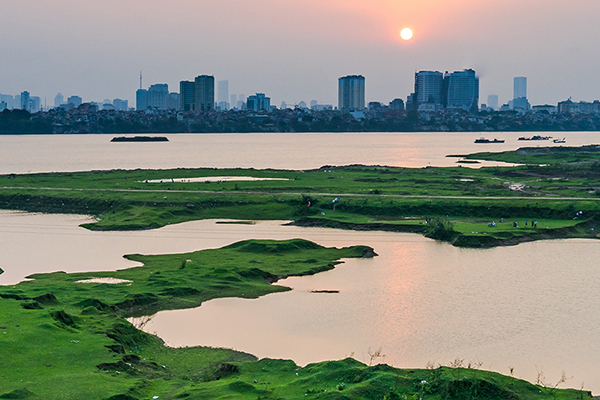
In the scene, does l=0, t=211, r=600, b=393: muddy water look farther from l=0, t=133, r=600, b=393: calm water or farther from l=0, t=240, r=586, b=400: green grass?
l=0, t=240, r=586, b=400: green grass

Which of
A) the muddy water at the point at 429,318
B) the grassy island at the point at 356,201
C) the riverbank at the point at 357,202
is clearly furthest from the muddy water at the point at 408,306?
the riverbank at the point at 357,202

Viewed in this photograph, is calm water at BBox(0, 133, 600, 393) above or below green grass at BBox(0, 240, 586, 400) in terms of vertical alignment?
below

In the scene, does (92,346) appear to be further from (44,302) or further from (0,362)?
(44,302)

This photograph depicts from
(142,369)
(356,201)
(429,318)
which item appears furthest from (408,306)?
(356,201)

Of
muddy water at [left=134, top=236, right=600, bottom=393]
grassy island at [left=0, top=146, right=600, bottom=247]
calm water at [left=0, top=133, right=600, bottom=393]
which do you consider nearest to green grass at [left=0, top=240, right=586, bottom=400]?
muddy water at [left=134, top=236, right=600, bottom=393]

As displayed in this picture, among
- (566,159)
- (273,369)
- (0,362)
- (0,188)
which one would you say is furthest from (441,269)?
(566,159)

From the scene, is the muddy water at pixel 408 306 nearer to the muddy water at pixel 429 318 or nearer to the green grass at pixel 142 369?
the muddy water at pixel 429 318

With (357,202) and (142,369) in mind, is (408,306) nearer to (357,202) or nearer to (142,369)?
(142,369)
